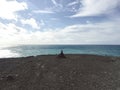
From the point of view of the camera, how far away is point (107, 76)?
48.0 feet

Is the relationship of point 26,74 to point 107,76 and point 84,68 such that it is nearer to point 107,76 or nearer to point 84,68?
point 84,68

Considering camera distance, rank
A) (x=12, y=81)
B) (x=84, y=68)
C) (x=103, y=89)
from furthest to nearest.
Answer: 1. (x=84, y=68)
2. (x=12, y=81)
3. (x=103, y=89)

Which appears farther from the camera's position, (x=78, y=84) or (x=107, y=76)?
(x=107, y=76)

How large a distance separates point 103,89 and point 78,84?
2103mm

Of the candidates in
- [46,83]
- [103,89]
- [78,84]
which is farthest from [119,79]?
[46,83]

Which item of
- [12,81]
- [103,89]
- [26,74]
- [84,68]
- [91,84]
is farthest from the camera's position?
[84,68]

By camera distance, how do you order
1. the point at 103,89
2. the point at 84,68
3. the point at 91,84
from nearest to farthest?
the point at 103,89, the point at 91,84, the point at 84,68

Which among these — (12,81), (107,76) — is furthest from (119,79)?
(12,81)

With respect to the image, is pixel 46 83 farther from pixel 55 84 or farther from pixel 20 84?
pixel 20 84

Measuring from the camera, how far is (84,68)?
17016 mm


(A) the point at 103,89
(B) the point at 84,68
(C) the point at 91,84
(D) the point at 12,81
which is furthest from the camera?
(B) the point at 84,68

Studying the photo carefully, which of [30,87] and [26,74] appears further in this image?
[26,74]

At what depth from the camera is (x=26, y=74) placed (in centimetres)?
1584

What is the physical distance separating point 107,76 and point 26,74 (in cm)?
813
